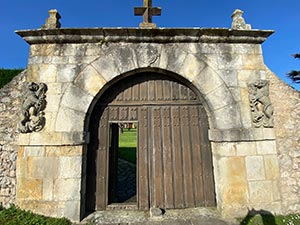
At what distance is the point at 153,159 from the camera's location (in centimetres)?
320

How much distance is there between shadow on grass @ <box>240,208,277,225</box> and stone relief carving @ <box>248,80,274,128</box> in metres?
1.38

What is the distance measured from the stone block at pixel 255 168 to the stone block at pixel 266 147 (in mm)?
115

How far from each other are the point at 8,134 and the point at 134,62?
8.00ft

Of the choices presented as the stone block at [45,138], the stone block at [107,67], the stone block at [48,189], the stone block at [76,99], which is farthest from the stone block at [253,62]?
the stone block at [48,189]

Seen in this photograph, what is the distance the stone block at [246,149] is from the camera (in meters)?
2.97

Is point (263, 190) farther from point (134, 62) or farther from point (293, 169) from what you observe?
point (134, 62)

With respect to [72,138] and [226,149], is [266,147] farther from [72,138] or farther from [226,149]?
[72,138]

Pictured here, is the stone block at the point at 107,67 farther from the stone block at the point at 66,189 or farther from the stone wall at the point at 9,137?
the stone block at the point at 66,189

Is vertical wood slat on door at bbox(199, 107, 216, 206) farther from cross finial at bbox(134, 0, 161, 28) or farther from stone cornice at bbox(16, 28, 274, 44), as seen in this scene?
cross finial at bbox(134, 0, 161, 28)

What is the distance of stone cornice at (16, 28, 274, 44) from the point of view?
3145 mm

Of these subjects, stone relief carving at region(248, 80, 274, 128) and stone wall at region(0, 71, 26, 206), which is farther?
stone relief carving at region(248, 80, 274, 128)

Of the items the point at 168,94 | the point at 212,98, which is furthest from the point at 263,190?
the point at 168,94

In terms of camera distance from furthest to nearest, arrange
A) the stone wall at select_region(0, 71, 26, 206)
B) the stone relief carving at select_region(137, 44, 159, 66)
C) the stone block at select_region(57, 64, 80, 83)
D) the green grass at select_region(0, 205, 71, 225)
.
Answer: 1. the stone relief carving at select_region(137, 44, 159, 66)
2. the stone block at select_region(57, 64, 80, 83)
3. the stone wall at select_region(0, 71, 26, 206)
4. the green grass at select_region(0, 205, 71, 225)

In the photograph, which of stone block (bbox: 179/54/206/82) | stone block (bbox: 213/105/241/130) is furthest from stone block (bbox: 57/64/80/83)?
stone block (bbox: 213/105/241/130)
